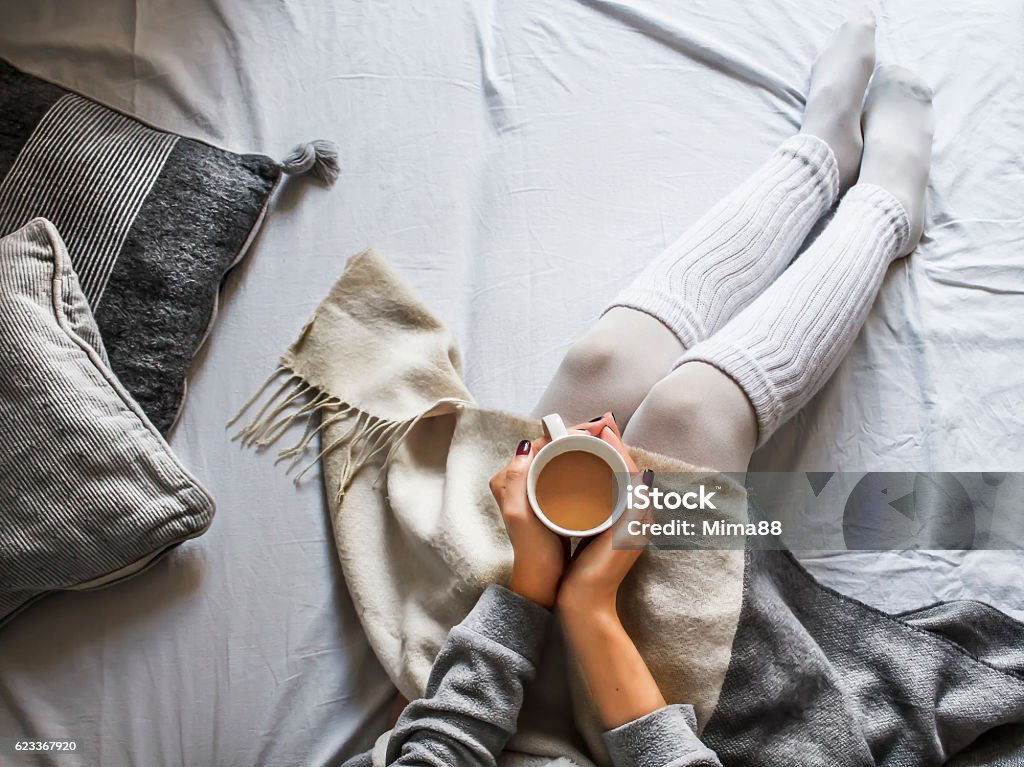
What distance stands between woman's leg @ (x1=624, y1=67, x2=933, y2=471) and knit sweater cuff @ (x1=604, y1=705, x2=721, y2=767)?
230mm

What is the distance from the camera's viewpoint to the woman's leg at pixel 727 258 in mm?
865

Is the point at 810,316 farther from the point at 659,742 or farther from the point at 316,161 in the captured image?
the point at 316,161

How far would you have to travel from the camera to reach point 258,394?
0.96m

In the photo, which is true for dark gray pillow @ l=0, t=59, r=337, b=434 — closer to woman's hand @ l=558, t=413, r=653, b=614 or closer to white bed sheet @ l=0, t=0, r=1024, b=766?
white bed sheet @ l=0, t=0, r=1024, b=766

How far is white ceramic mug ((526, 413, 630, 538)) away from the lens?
75 centimetres

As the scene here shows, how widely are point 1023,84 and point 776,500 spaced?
65 cm

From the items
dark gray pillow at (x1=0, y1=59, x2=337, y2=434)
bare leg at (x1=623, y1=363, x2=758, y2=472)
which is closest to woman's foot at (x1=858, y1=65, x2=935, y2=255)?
bare leg at (x1=623, y1=363, x2=758, y2=472)

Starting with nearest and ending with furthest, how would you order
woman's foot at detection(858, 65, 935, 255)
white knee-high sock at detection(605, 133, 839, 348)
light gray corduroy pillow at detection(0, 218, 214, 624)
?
light gray corduroy pillow at detection(0, 218, 214, 624), white knee-high sock at detection(605, 133, 839, 348), woman's foot at detection(858, 65, 935, 255)

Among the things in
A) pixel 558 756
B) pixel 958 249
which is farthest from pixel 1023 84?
pixel 558 756

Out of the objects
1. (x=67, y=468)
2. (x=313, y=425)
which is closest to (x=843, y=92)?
(x=313, y=425)

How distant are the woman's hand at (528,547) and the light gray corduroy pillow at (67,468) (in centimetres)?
31

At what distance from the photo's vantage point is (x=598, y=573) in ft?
2.43

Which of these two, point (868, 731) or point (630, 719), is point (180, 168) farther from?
point (868, 731)

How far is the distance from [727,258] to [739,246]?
2cm
